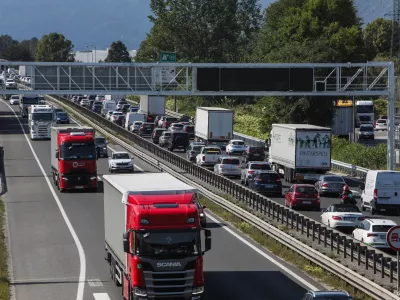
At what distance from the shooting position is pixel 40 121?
86875 mm

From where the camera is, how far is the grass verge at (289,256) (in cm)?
2575

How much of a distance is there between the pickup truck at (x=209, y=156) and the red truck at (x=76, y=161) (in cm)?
1555

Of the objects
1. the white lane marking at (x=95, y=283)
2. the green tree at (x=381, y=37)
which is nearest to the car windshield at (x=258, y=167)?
the white lane marking at (x=95, y=283)

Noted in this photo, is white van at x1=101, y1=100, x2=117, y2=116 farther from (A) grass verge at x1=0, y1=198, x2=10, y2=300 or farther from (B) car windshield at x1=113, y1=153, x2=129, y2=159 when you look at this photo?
(A) grass verge at x1=0, y1=198, x2=10, y2=300

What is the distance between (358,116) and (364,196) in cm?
6063

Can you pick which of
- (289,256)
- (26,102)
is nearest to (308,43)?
(26,102)

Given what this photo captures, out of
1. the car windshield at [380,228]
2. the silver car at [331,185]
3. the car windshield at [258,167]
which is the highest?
the car windshield at [258,167]

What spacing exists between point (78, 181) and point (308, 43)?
44.3m

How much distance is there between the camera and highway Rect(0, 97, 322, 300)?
25547 millimetres

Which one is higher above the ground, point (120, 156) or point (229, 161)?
point (120, 156)

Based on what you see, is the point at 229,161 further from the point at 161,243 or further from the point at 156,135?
the point at 161,243

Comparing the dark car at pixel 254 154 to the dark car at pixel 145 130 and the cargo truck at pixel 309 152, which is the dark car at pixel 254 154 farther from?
the dark car at pixel 145 130

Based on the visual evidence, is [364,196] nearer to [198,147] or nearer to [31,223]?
[31,223]

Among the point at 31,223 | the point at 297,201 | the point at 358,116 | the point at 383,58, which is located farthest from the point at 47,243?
the point at 383,58
